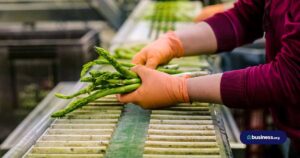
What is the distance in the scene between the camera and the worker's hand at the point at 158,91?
6.43 feet

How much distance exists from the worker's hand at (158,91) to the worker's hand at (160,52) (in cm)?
35

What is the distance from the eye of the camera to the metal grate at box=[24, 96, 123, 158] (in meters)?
1.68

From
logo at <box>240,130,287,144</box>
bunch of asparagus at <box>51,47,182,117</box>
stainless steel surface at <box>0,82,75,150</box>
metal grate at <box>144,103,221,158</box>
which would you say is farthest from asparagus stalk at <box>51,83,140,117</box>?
stainless steel surface at <box>0,82,75,150</box>

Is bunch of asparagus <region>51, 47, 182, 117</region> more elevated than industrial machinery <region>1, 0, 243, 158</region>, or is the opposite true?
bunch of asparagus <region>51, 47, 182, 117</region>

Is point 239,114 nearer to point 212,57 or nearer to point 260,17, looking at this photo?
point 212,57

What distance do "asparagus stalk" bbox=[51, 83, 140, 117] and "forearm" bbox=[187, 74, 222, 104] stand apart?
236mm

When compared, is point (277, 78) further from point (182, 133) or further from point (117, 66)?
point (117, 66)

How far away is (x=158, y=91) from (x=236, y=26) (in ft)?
2.31

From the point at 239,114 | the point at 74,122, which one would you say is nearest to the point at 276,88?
the point at 74,122

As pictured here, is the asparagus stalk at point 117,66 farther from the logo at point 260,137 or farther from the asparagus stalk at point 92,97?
the logo at point 260,137

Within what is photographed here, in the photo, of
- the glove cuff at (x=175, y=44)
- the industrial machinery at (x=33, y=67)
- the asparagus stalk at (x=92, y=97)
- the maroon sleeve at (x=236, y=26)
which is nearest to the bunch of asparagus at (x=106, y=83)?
the asparagus stalk at (x=92, y=97)

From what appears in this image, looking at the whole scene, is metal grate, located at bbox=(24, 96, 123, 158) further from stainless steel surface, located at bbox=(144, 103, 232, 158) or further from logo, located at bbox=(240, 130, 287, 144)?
logo, located at bbox=(240, 130, 287, 144)

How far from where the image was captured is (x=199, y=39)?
2461 mm

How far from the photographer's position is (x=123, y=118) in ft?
6.52
